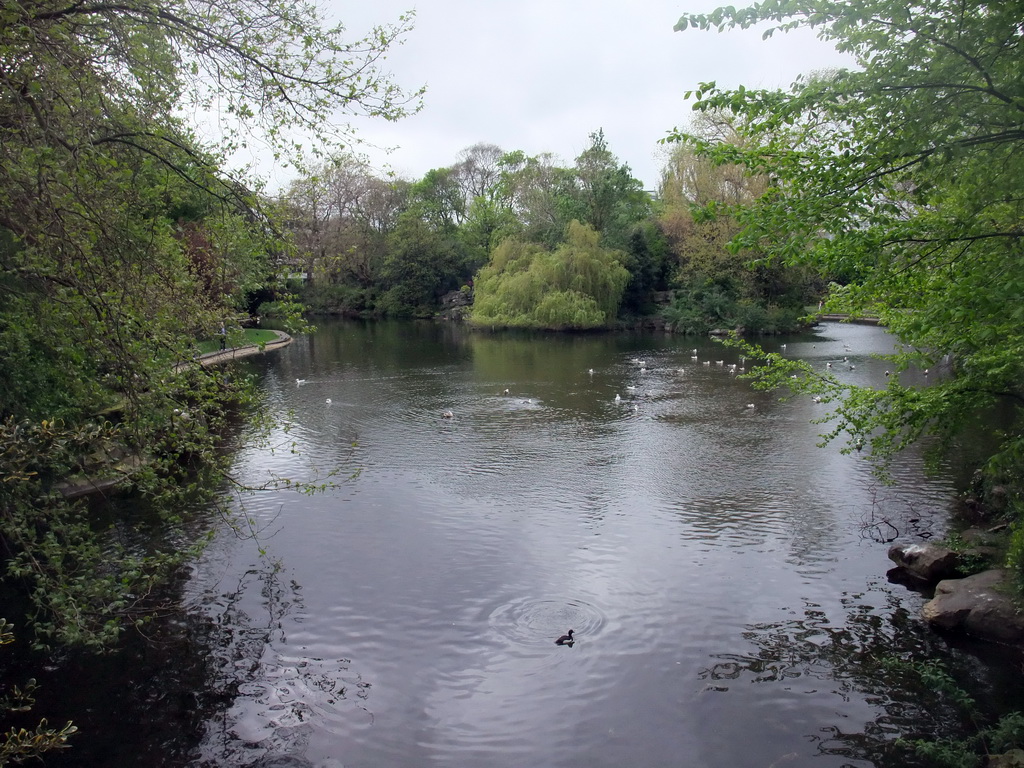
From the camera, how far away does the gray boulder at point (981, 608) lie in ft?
28.2

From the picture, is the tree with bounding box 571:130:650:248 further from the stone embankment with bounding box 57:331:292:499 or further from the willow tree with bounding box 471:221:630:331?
the stone embankment with bounding box 57:331:292:499

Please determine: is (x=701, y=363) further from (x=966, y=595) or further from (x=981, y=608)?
(x=981, y=608)

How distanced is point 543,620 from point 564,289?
36653mm

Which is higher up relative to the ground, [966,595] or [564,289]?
[564,289]

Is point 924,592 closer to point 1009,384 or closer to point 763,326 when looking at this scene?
point 1009,384

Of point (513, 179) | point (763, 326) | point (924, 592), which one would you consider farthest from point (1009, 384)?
point (513, 179)

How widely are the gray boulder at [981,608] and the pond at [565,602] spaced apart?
1.04ft

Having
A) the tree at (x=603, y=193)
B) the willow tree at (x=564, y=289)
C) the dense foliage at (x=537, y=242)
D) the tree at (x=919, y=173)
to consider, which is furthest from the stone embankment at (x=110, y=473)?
the tree at (x=603, y=193)

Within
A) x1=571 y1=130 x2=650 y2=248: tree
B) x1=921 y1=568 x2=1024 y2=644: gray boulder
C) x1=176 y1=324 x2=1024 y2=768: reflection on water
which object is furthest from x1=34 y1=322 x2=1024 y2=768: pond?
x1=571 y1=130 x2=650 y2=248: tree

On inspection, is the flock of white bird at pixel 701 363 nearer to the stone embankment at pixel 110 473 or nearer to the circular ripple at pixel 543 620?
the stone embankment at pixel 110 473

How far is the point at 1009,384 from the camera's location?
948 cm

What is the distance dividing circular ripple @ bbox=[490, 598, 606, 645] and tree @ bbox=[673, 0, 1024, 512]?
14.1 ft

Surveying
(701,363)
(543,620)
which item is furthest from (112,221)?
(701,363)

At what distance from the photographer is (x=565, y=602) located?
10.2m
